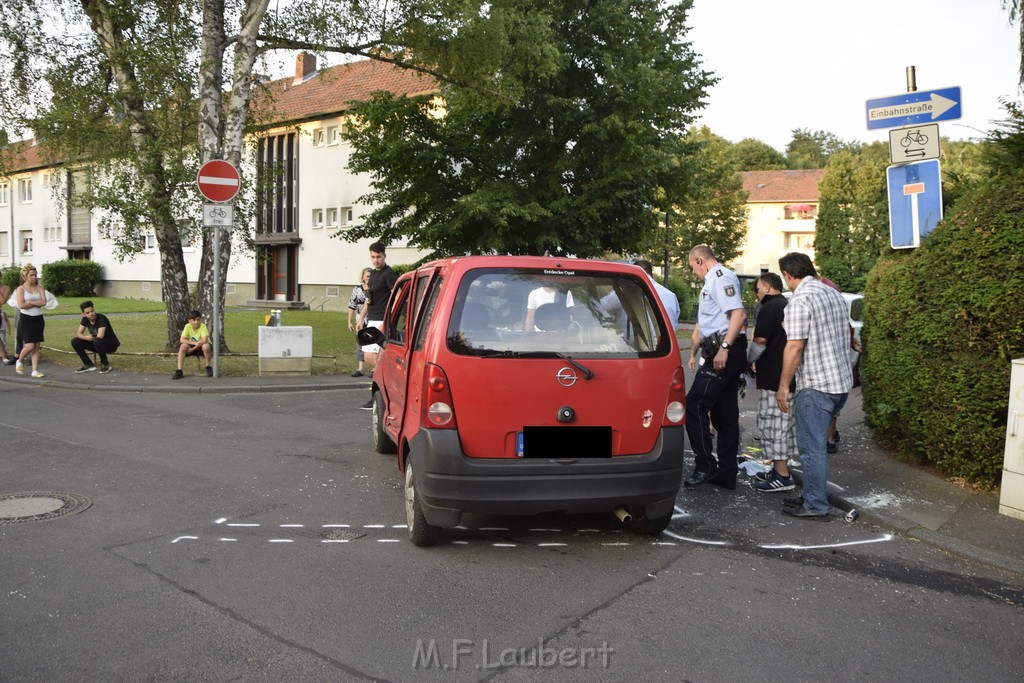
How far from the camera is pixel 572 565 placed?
5004 millimetres

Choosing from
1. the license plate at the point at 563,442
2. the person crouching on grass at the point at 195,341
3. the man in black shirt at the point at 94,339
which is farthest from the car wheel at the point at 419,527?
the man in black shirt at the point at 94,339

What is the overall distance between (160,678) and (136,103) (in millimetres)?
14034

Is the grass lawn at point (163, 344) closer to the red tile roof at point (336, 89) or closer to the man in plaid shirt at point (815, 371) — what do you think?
the man in plaid shirt at point (815, 371)

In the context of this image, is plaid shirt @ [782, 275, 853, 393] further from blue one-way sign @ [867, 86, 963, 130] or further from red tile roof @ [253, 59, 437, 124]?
red tile roof @ [253, 59, 437, 124]

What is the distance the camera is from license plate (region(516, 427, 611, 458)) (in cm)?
499

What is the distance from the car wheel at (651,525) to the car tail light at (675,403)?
1.97 feet

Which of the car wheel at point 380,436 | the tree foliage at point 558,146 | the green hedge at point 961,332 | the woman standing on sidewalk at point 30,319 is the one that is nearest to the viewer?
the green hedge at point 961,332

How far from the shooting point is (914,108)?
7.74 meters

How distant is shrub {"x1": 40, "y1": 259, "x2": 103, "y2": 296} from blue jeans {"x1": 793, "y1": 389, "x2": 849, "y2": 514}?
162 ft

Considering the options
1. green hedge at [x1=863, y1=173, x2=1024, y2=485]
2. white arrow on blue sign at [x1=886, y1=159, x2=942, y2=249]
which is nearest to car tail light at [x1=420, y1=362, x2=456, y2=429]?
green hedge at [x1=863, y1=173, x2=1024, y2=485]

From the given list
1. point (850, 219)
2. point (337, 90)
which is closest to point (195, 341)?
point (337, 90)

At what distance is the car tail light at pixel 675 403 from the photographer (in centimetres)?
527

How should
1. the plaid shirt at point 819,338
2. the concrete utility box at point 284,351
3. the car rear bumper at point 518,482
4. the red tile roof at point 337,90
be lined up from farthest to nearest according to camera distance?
the red tile roof at point 337,90 < the concrete utility box at point 284,351 < the plaid shirt at point 819,338 < the car rear bumper at point 518,482

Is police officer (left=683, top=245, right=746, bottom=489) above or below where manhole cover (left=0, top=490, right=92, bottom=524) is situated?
above
